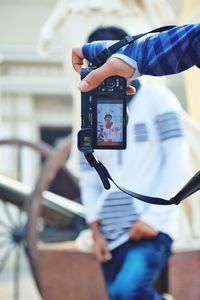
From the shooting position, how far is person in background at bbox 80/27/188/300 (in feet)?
11.4

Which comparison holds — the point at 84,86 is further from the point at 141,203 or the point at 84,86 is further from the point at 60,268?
the point at 60,268

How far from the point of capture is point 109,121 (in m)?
2.26

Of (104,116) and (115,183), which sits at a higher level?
(104,116)

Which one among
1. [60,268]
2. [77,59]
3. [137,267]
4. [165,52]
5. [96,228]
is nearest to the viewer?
[165,52]

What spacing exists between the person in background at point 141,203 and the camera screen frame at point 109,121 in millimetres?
1154

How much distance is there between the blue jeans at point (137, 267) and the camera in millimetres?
3447

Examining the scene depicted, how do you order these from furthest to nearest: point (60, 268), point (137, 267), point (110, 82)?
point (60, 268) < point (137, 267) < point (110, 82)

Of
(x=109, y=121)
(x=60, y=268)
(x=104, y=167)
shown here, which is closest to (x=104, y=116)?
(x=109, y=121)

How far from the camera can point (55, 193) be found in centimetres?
703

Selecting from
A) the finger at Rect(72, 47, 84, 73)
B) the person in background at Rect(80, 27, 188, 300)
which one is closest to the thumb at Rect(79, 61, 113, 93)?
the finger at Rect(72, 47, 84, 73)

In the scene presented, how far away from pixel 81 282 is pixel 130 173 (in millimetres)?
1475

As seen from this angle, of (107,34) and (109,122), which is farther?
(107,34)

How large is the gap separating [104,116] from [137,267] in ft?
4.30

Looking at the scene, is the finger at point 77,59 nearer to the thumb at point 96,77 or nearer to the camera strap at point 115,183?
the thumb at point 96,77
